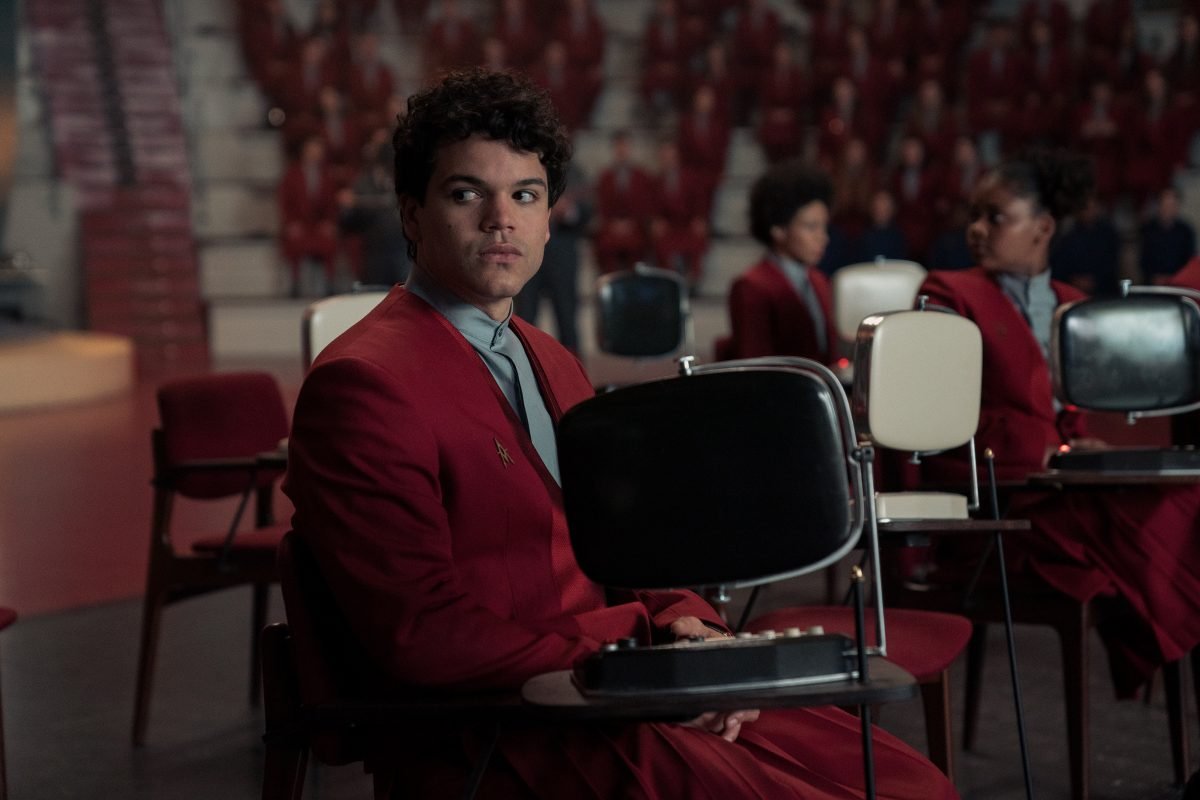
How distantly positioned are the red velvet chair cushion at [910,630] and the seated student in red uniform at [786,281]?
2023mm

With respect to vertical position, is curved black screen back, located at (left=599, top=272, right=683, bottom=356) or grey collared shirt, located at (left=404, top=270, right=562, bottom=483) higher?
grey collared shirt, located at (left=404, top=270, right=562, bottom=483)

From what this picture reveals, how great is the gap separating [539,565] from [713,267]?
34.2ft

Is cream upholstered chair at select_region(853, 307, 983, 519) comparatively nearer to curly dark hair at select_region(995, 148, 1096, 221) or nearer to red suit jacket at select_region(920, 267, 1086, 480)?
→ red suit jacket at select_region(920, 267, 1086, 480)

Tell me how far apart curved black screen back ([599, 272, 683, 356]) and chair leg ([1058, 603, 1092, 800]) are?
2.14 meters

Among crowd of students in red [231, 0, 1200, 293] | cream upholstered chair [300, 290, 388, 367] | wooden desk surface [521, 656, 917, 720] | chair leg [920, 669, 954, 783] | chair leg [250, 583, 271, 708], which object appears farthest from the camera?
crowd of students in red [231, 0, 1200, 293]

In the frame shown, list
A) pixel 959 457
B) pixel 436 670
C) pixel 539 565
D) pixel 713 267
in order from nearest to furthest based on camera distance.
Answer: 1. pixel 436 670
2. pixel 539 565
3. pixel 959 457
4. pixel 713 267

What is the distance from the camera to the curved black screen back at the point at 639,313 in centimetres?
480

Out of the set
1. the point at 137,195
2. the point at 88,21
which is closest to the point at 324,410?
the point at 137,195

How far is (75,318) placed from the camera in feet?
41.3

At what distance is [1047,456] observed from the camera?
325 centimetres

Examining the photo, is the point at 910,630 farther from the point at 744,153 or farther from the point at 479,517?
the point at 744,153

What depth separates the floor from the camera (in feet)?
10.2

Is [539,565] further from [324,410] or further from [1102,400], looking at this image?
[1102,400]

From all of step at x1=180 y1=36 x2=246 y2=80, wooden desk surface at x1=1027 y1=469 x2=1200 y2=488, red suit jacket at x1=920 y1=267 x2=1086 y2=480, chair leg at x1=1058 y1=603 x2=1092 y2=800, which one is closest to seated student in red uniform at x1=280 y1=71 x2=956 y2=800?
wooden desk surface at x1=1027 y1=469 x2=1200 y2=488
